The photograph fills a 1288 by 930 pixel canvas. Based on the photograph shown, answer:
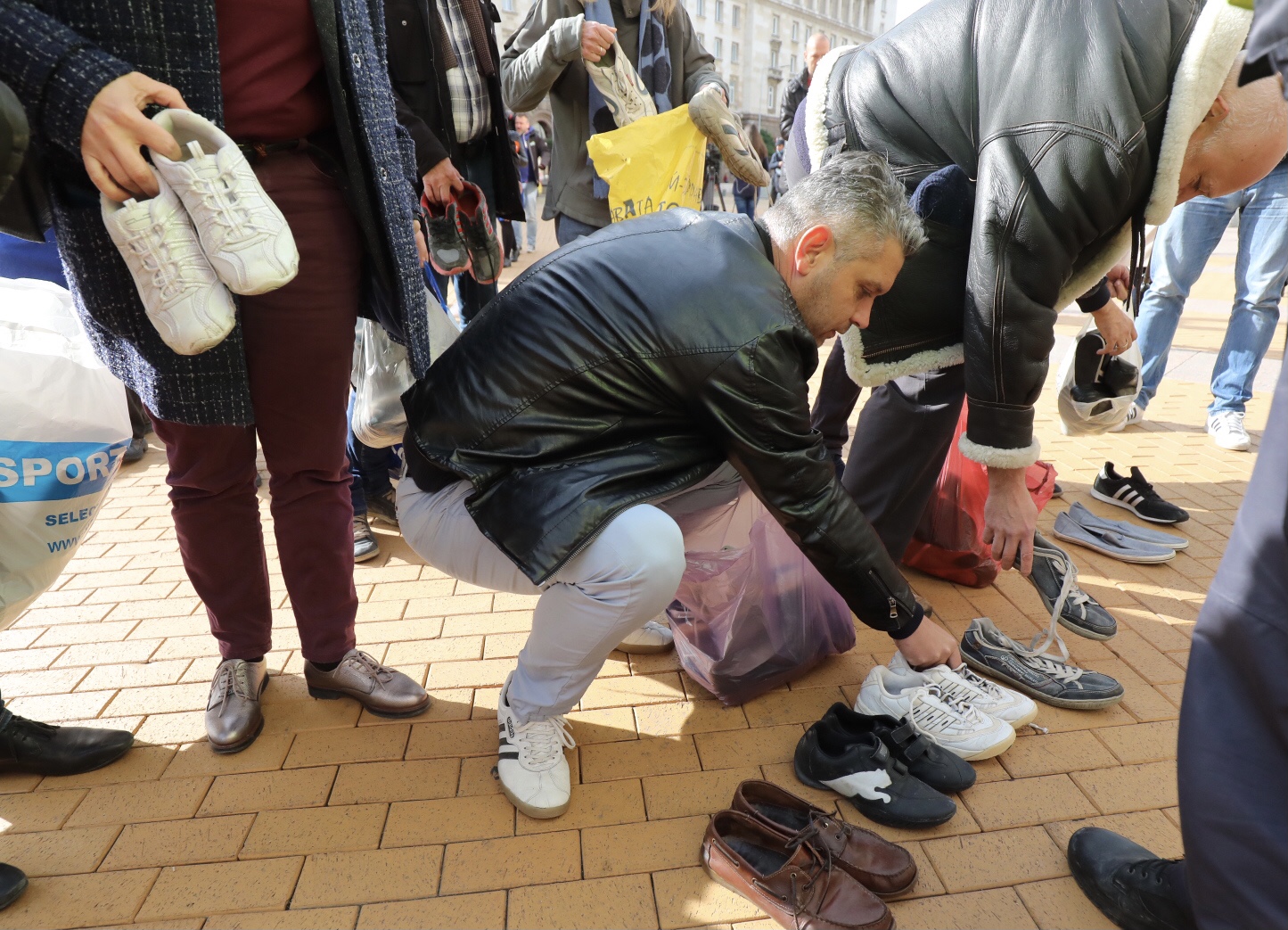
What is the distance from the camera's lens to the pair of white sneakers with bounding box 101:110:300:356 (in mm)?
1234

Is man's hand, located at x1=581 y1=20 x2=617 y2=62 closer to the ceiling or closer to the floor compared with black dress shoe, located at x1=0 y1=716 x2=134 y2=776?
closer to the ceiling

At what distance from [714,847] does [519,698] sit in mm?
531

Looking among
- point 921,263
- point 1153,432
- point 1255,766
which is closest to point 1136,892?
point 1255,766

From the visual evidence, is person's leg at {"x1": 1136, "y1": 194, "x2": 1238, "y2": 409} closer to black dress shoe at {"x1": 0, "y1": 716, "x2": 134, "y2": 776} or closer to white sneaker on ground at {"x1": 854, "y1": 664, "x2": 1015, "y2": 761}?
white sneaker on ground at {"x1": 854, "y1": 664, "x2": 1015, "y2": 761}

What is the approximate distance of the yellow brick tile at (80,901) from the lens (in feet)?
4.75

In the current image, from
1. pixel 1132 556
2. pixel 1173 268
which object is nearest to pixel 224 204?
pixel 1132 556

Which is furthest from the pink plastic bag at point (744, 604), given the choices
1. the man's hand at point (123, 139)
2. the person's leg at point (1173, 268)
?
the person's leg at point (1173, 268)

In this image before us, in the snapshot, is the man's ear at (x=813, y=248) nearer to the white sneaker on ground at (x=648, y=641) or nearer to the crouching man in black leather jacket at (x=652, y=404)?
the crouching man in black leather jacket at (x=652, y=404)

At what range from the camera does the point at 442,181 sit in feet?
7.75

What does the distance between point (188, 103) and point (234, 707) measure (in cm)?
134

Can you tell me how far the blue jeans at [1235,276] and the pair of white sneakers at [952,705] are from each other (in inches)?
112

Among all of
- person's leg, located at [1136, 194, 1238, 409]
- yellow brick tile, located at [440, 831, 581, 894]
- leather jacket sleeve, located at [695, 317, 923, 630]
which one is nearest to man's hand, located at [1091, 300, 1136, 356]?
leather jacket sleeve, located at [695, 317, 923, 630]

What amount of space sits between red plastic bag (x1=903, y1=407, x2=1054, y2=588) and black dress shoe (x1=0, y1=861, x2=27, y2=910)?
2384mm

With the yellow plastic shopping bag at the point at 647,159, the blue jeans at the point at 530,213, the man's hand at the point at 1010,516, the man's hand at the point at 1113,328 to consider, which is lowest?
the blue jeans at the point at 530,213
